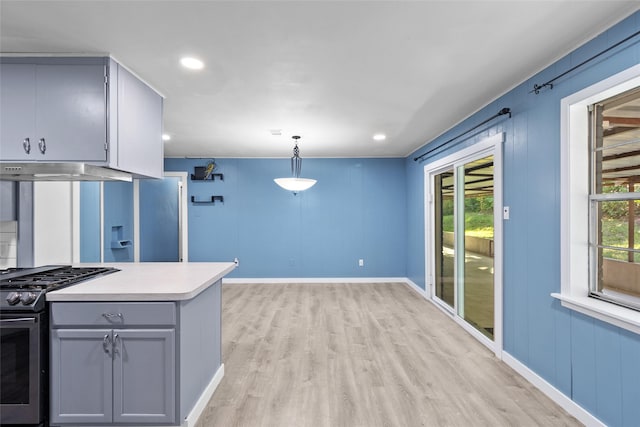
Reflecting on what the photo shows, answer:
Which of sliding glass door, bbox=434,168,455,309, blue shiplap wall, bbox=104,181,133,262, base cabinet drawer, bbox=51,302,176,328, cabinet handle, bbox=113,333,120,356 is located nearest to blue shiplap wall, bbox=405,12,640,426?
sliding glass door, bbox=434,168,455,309

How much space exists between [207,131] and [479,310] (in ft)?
13.1

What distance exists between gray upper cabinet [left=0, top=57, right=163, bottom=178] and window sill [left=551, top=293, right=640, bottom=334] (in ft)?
10.5

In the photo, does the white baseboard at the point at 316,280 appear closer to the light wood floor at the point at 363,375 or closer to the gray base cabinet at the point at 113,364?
the light wood floor at the point at 363,375

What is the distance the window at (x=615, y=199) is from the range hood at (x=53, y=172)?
332 centimetres

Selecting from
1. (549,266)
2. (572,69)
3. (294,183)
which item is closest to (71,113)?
(294,183)

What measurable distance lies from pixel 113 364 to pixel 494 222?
125 inches

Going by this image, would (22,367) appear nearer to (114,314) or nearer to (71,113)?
(114,314)

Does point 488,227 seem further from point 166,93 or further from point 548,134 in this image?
point 166,93

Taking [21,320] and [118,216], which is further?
[118,216]

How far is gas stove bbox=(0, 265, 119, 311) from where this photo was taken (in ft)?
5.93

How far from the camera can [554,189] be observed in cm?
236

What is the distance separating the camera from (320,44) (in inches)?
83.4

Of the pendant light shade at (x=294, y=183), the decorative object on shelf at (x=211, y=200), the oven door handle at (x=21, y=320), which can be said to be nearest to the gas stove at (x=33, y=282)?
the oven door handle at (x=21, y=320)

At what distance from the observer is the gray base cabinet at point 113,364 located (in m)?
1.87
